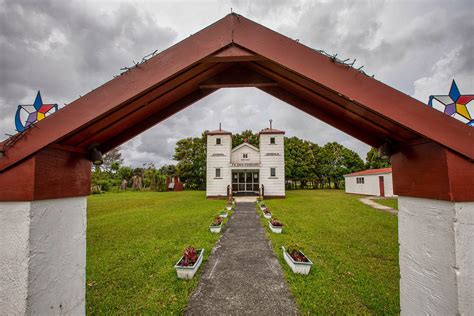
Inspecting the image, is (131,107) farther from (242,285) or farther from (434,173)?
(242,285)

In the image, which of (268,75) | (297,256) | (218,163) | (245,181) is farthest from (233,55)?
(245,181)

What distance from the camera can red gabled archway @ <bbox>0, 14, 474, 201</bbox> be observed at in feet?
4.89

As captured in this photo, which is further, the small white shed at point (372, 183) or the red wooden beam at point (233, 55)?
the small white shed at point (372, 183)

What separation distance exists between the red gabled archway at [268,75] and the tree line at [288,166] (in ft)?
116

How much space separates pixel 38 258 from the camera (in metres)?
1.59

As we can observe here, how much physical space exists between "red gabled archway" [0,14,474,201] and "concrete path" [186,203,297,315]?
2.76m

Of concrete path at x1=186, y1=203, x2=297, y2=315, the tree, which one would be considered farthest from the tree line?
concrete path at x1=186, y1=203, x2=297, y2=315

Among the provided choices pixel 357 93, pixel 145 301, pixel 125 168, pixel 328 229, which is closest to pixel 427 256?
pixel 357 93

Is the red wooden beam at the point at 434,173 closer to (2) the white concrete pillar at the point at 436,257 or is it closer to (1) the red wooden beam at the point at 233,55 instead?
(2) the white concrete pillar at the point at 436,257

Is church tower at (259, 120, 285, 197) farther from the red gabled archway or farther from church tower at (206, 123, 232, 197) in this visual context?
the red gabled archway

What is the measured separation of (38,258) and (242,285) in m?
3.53

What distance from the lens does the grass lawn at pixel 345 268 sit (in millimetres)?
3575

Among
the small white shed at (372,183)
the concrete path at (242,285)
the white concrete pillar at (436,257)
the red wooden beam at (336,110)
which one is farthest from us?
the small white shed at (372,183)

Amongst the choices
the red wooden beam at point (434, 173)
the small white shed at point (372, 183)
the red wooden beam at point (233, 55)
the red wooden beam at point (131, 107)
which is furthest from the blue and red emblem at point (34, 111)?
the small white shed at point (372, 183)
